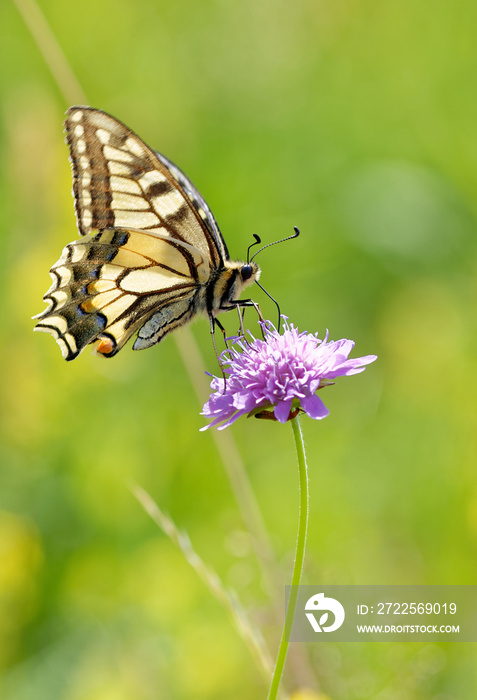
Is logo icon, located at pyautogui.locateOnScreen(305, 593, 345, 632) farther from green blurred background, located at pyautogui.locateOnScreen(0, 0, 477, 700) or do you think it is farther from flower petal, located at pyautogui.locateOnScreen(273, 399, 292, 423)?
flower petal, located at pyautogui.locateOnScreen(273, 399, 292, 423)

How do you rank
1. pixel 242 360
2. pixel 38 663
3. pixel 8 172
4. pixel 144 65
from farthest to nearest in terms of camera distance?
1. pixel 144 65
2. pixel 8 172
3. pixel 38 663
4. pixel 242 360

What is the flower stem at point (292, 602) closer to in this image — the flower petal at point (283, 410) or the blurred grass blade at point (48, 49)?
the flower petal at point (283, 410)

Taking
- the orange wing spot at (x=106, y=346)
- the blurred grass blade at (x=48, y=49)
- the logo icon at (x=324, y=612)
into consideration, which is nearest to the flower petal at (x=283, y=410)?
the orange wing spot at (x=106, y=346)

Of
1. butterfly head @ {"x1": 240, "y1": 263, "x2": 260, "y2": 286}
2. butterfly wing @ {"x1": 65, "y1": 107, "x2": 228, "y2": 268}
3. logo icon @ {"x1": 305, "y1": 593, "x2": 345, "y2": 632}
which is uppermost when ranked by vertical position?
butterfly wing @ {"x1": 65, "y1": 107, "x2": 228, "y2": 268}

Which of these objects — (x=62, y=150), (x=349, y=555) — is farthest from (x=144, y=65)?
(x=349, y=555)

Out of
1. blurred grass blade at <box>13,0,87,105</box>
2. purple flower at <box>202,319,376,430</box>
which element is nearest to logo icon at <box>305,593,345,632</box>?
purple flower at <box>202,319,376,430</box>

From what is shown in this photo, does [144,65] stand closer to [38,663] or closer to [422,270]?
[422,270]

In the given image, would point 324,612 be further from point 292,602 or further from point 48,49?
point 48,49
